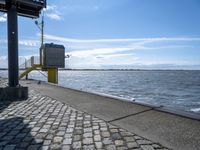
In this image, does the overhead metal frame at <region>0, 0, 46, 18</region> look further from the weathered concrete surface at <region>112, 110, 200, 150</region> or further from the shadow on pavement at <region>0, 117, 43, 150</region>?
the weathered concrete surface at <region>112, 110, 200, 150</region>

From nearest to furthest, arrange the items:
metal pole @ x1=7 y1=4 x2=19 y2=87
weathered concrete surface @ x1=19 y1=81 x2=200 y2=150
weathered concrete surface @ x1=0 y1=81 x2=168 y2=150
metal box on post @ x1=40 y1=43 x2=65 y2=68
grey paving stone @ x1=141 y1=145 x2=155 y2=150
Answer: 1. grey paving stone @ x1=141 y1=145 x2=155 y2=150
2. weathered concrete surface @ x1=0 y1=81 x2=168 y2=150
3. weathered concrete surface @ x1=19 y1=81 x2=200 y2=150
4. metal pole @ x1=7 y1=4 x2=19 y2=87
5. metal box on post @ x1=40 y1=43 x2=65 y2=68

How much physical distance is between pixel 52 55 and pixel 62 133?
1835 centimetres

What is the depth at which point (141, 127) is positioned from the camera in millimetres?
4602

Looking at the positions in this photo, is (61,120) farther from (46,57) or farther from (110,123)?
(46,57)

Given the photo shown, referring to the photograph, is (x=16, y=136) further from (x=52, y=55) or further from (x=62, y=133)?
(x=52, y=55)

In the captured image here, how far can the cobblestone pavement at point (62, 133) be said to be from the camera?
3676mm

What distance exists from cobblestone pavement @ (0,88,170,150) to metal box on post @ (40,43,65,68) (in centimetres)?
1601

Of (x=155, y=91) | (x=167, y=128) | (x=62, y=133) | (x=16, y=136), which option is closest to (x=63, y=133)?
(x=62, y=133)

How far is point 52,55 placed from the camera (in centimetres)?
2180

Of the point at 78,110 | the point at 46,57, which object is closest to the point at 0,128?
the point at 78,110

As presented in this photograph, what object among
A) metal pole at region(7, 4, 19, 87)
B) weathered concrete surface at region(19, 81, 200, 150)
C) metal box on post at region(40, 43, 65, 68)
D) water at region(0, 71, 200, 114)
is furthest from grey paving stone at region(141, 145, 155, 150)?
metal box on post at region(40, 43, 65, 68)

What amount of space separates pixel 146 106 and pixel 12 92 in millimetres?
5677

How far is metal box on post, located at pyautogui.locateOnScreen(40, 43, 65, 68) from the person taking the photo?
2146cm

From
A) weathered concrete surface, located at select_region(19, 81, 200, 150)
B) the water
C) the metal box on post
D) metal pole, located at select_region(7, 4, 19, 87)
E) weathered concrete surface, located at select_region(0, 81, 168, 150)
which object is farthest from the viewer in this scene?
the metal box on post
